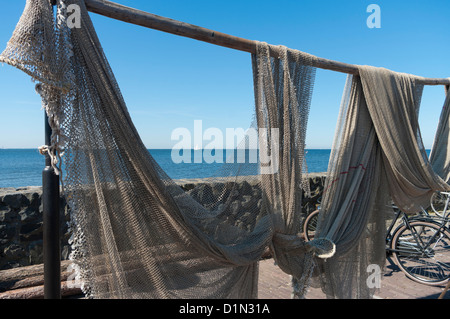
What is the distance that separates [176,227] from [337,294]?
5.32 ft

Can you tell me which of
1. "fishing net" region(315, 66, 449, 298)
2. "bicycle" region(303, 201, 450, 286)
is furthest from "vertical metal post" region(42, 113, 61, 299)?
"bicycle" region(303, 201, 450, 286)

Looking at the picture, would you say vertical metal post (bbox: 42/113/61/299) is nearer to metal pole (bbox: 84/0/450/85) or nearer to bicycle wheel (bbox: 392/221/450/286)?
metal pole (bbox: 84/0/450/85)

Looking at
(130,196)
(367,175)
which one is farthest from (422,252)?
(130,196)

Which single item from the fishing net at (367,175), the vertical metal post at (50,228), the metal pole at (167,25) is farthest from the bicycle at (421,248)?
the vertical metal post at (50,228)

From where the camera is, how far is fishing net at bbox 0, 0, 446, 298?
153 centimetres

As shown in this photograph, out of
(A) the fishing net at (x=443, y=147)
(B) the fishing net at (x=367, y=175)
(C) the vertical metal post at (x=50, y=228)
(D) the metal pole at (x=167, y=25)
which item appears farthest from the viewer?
(A) the fishing net at (x=443, y=147)

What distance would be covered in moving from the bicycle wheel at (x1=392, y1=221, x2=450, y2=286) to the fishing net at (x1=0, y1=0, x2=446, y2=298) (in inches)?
40.6

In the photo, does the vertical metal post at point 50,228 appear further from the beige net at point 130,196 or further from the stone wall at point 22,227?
the stone wall at point 22,227

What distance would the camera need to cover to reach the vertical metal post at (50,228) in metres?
1.48

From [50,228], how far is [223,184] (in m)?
1.02

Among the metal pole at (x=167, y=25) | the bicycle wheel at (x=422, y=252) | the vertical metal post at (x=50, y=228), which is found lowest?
the bicycle wheel at (x=422, y=252)

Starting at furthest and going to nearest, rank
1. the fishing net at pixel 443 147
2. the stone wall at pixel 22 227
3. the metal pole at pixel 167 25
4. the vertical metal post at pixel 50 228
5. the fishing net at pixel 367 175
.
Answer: the stone wall at pixel 22 227
the fishing net at pixel 443 147
the fishing net at pixel 367 175
the metal pole at pixel 167 25
the vertical metal post at pixel 50 228

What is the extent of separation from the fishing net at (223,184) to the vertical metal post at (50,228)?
0.06m

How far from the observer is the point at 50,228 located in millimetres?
1479
